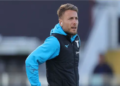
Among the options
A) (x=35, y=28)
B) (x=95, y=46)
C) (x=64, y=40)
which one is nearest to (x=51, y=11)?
(x=35, y=28)

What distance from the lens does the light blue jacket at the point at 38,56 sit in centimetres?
514

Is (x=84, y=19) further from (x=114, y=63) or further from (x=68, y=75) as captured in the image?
(x=68, y=75)

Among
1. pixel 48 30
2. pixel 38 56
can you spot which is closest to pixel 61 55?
pixel 38 56

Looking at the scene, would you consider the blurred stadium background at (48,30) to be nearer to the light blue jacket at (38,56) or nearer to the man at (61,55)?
the man at (61,55)

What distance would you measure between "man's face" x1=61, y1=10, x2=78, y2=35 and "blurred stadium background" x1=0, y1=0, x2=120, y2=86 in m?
8.70

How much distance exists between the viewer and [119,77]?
444 inches

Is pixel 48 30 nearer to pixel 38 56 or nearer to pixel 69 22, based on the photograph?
pixel 69 22

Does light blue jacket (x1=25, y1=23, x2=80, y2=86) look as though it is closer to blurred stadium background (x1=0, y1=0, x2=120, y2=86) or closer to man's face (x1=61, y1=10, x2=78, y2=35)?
man's face (x1=61, y1=10, x2=78, y2=35)

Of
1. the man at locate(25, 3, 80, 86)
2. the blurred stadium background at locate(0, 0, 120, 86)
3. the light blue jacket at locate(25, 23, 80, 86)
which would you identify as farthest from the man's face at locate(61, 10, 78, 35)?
the blurred stadium background at locate(0, 0, 120, 86)

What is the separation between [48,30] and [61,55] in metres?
10.2

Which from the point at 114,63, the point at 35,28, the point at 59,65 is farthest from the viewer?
the point at 35,28

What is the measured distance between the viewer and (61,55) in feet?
17.6

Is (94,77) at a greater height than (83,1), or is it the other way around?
(83,1)

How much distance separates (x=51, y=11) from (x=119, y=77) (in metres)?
5.16
